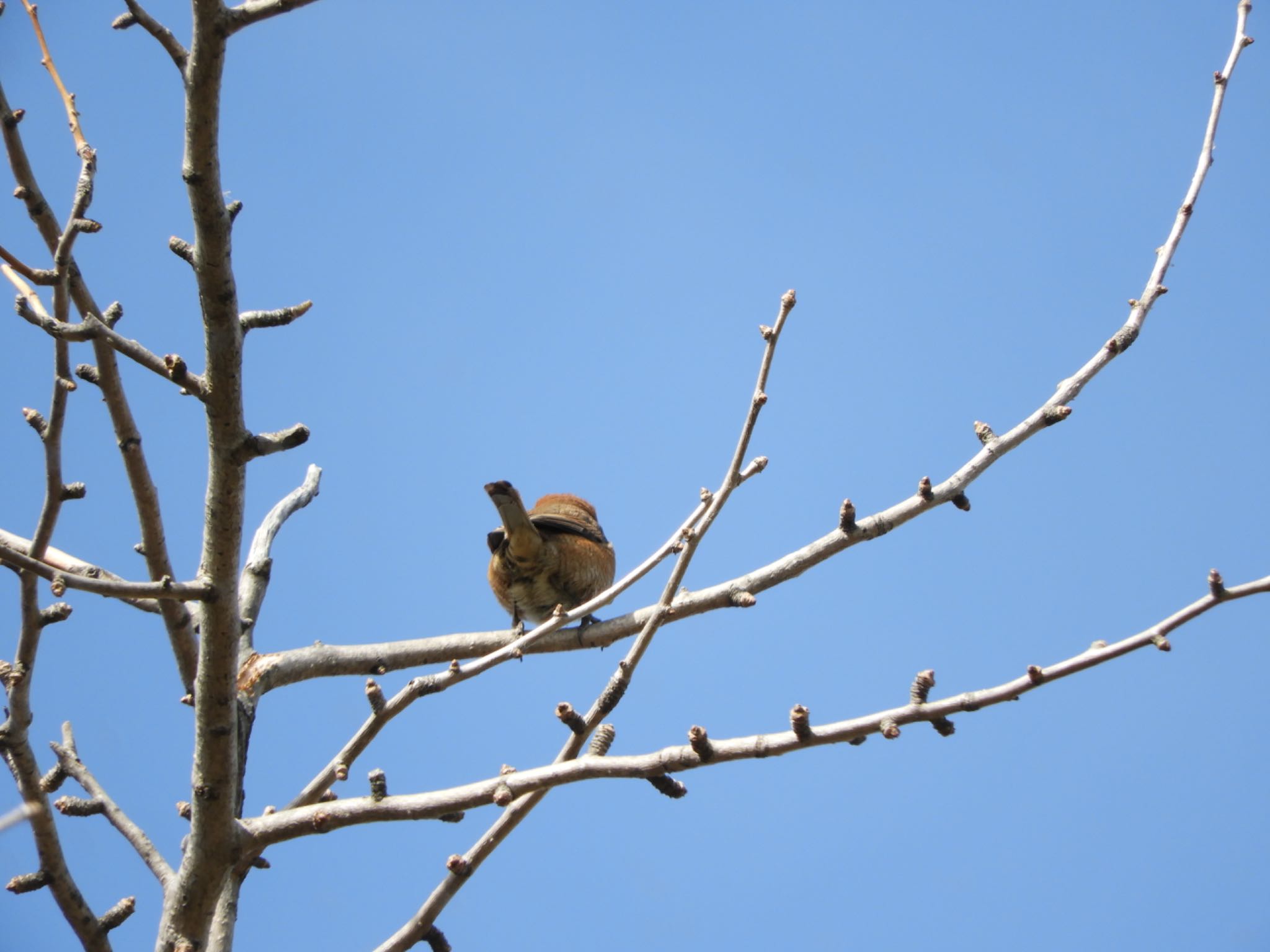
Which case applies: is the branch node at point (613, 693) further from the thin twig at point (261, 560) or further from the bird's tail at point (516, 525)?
the bird's tail at point (516, 525)

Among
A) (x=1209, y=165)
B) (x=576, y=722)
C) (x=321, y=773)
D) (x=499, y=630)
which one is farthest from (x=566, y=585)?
(x=1209, y=165)

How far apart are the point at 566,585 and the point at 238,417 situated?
3602 millimetres

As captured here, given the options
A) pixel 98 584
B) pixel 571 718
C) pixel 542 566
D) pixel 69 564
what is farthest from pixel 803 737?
pixel 542 566

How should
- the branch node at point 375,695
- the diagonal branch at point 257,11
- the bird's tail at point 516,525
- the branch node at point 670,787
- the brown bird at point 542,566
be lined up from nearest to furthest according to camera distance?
the diagonal branch at point 257,11, the branch node at point 670,787, the branch node at point 375,695, the bird's tail at point 516,525, the brown bird at point 542,566

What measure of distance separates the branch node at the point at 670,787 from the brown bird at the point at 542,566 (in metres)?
3.26

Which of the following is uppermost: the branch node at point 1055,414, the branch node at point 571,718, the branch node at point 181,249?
the branch node at point 181,249

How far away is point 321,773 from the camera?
314 centimetres

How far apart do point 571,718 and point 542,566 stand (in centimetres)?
344

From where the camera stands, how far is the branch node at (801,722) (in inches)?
89.4

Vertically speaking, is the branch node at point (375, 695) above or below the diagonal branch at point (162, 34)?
below

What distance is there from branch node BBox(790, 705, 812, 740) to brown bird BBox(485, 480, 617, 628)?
354cm

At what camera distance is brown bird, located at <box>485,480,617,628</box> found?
592cm

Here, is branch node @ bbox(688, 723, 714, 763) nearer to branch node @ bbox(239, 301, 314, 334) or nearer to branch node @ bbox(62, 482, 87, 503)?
branch node @ bbox(239, 301, 314, 334)

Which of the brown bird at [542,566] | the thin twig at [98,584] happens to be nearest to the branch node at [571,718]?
the thin twig at [98,584]
